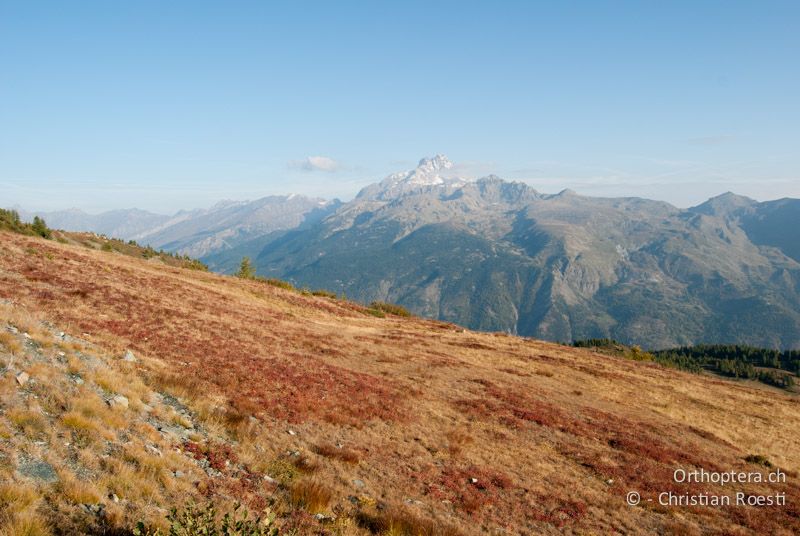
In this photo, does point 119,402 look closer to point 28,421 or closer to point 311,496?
point 28,421

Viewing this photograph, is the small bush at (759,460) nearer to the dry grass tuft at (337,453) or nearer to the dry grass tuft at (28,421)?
the dry grass tuft at (337,453)

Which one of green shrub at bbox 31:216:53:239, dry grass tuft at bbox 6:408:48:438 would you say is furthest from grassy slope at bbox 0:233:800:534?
green shrub at bbox 31:216:53:239

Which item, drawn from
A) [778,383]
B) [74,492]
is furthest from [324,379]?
[778,383]

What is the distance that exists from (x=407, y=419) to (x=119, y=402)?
13.3m

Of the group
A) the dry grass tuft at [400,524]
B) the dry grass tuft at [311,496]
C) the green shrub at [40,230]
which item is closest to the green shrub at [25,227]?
the green shrub at [40,230]

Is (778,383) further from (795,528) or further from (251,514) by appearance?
(251,514)

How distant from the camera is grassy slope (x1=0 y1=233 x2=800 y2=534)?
569 inches

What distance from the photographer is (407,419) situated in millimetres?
22016

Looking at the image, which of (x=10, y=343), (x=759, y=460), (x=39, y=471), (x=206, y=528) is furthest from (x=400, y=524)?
(x=759, y=460)

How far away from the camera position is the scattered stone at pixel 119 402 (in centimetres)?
1288

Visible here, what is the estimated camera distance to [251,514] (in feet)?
32.0

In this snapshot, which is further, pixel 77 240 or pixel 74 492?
pixel 77 240

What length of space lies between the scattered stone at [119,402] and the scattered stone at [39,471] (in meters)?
4.05

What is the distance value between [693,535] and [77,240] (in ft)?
337
